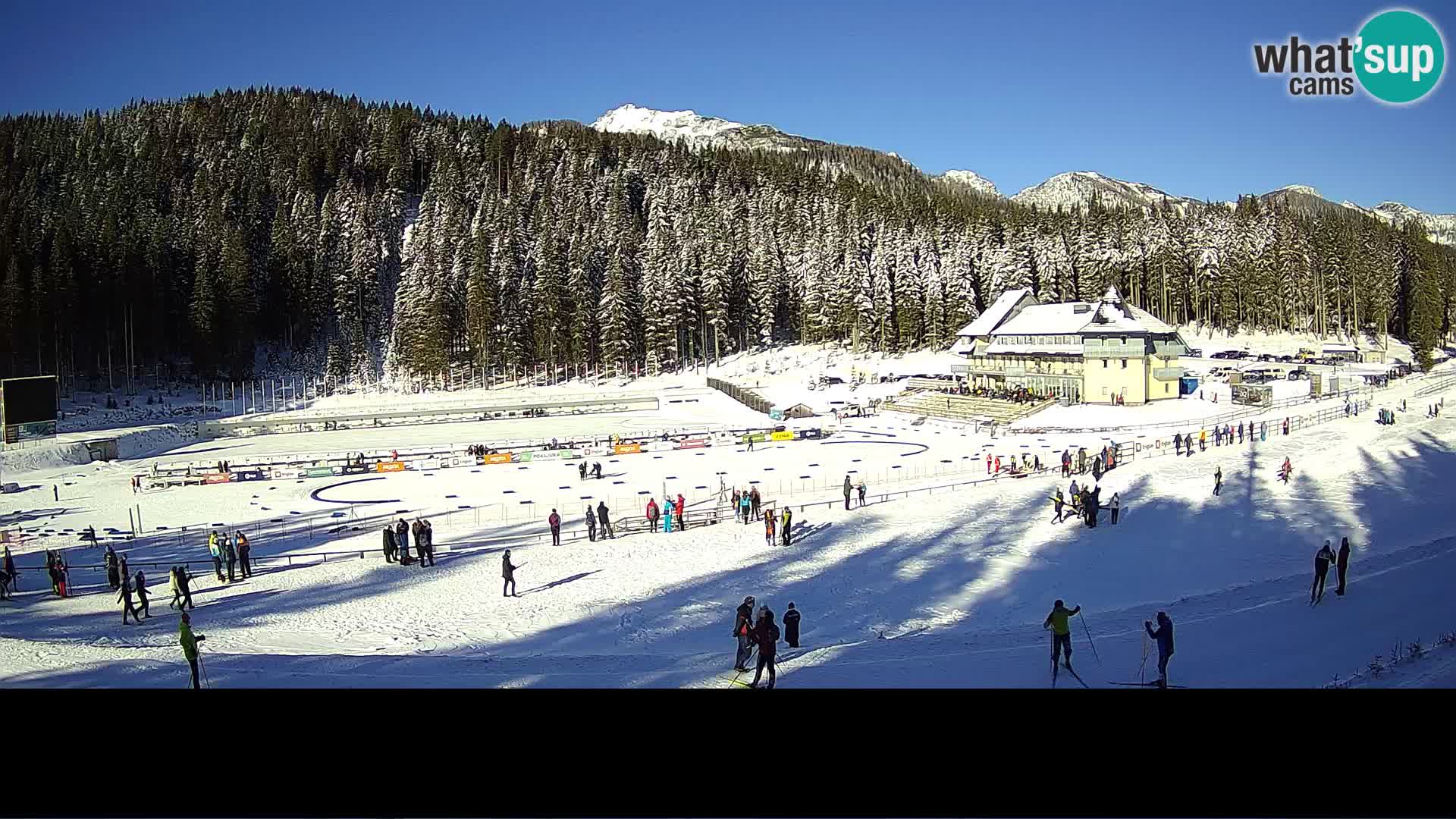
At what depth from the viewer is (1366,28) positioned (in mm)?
5133

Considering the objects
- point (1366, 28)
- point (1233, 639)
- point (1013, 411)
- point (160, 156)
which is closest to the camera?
point (1366, 28)

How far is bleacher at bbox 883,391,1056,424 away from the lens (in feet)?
94.6

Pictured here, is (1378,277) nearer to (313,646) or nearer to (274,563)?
(313,646)

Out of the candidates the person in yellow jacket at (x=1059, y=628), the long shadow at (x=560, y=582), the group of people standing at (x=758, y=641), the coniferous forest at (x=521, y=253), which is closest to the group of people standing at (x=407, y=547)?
the long shadow at (x=560, y=582)

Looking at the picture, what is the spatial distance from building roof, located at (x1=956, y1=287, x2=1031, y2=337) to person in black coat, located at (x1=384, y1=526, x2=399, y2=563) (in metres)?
27.2

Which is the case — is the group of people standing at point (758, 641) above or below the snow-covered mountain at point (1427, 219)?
below

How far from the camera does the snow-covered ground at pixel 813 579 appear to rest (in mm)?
6551

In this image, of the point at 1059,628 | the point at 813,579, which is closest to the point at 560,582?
the point at 813,579

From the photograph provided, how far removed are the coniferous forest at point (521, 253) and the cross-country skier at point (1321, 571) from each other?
264 centimetres

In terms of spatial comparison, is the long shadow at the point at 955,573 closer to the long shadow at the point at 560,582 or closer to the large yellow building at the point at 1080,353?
the long shadow at the point at 560,582

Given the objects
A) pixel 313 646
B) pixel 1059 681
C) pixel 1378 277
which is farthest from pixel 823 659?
pixel 1378 277

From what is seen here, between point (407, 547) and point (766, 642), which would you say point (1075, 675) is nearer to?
point (766, 642)

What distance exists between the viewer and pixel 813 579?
10211 millimetres

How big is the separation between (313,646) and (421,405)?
97.8 feet
